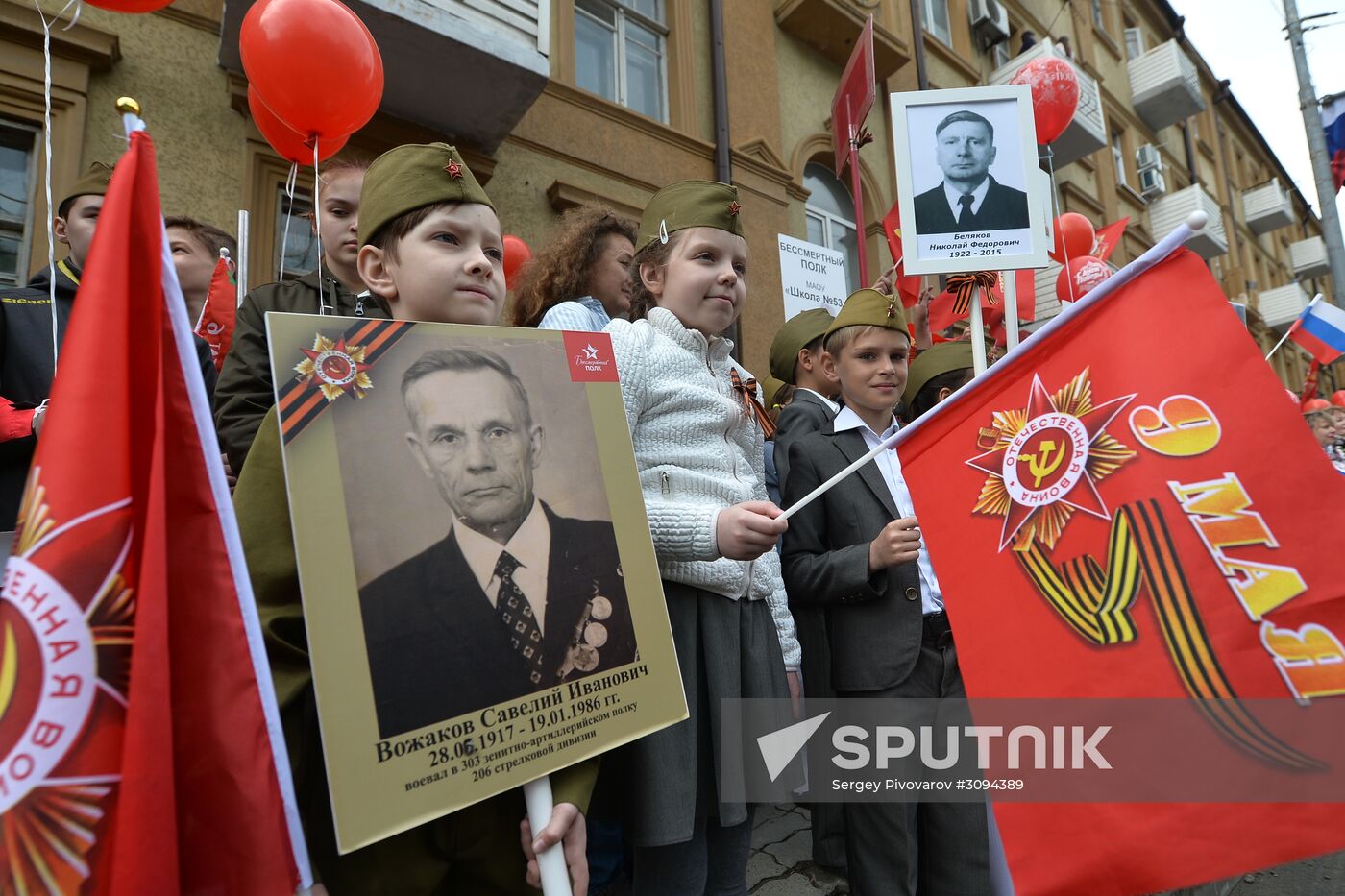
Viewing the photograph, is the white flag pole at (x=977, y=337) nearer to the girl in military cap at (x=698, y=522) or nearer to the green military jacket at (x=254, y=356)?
the girl in military cap at (x=698, y=522)

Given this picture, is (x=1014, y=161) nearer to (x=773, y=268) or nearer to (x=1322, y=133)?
(x=773, y=268)

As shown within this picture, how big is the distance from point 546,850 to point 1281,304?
2807 cm

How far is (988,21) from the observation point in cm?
1104

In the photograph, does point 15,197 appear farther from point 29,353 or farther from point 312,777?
point 312,777

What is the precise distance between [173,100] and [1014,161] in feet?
15.1

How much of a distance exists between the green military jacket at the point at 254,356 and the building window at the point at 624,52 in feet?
17.2

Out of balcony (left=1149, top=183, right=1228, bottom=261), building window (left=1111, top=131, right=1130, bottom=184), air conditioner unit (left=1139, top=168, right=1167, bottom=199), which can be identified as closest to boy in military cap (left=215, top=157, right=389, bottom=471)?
building window (left=1111, top=131, right=1130, bottom=184)

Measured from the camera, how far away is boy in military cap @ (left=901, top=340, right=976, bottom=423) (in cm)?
303

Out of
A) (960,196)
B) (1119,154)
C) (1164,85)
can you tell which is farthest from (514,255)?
(1164,85)

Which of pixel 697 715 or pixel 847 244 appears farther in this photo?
pixel 847 244

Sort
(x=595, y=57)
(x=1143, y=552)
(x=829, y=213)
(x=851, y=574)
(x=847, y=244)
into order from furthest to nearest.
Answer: (x=847, y=244) < (x=829, y=213) < (x=595, y=57) < (x=851, y=574) < (x=1143, y=552)

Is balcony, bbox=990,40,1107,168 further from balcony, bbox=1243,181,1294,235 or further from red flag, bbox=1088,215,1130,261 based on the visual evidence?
balcony, bbox=1243,181,1294,235

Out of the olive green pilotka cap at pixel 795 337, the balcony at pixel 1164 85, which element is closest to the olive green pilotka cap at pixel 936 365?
the olive green pilotka cap at pixel 795 337

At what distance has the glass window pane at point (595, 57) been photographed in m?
6.68
